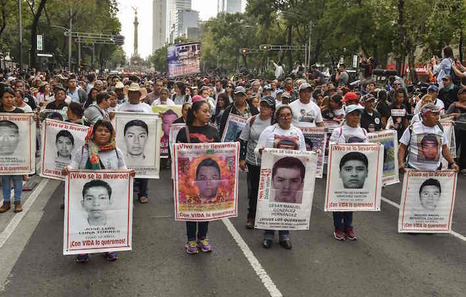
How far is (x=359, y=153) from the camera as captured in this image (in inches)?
259

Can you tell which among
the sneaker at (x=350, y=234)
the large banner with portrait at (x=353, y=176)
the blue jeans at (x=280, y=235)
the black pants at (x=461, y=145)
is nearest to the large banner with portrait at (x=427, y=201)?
the large banner with portrait at (x=353, y=176)

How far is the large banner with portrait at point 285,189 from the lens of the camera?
607cm

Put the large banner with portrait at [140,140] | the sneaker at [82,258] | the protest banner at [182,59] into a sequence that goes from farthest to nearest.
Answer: the protest banner at [182,59], the large banner with portrait at [140,140], the sneaker at [82,258]

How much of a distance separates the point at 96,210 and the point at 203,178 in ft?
3.93

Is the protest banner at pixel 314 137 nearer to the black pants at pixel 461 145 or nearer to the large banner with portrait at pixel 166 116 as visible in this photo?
the large banner with portrait at pixel 166 116

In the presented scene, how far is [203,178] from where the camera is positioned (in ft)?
19.3

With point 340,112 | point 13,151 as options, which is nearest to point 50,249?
point 13,151

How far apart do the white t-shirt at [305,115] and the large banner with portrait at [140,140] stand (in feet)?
7.44

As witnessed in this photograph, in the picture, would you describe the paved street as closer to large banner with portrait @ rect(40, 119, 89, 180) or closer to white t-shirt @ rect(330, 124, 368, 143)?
large banner with portrait @ rect(40, 119, 89, 180)

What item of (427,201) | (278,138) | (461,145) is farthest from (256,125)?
(461,145)

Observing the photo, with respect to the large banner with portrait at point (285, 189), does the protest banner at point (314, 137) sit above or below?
above

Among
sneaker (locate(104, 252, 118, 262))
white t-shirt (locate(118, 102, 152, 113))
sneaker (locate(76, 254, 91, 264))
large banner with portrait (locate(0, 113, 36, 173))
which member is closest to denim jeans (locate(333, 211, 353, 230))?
sneaker (locate(104, 252, 118, 262))

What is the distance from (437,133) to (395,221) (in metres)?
1.52

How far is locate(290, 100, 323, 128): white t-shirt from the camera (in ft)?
28.5
